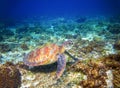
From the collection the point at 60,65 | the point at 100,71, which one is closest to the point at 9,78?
the point at 60,65

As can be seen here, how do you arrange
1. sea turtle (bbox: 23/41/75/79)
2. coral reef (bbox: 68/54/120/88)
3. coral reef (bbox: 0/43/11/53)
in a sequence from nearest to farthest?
coral reef (bbox: 68/54/120/88) → sea turtle (bbox: 23/41/75/79) → coral reef (bbox: 0/43/11/53)

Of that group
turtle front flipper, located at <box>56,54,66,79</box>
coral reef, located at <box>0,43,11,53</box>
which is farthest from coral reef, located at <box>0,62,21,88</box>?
coral reef, located at <box>0,43,11,53</box>

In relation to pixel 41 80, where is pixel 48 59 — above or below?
above

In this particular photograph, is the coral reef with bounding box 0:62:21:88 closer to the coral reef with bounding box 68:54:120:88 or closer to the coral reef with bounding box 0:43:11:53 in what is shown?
the coral reef with bounding box 68:54:120:88

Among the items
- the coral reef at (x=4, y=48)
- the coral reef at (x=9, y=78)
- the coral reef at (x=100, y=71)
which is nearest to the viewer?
the coral reef at (x=100, y=71)

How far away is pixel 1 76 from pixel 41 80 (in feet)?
5.44

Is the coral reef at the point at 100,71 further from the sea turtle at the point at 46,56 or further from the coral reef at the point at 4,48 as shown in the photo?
the coral reef at the point at 4,48

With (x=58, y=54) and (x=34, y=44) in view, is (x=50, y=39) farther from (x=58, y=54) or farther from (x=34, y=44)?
(x=58, y=54)

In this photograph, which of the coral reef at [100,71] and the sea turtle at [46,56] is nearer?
the coral reef at [100,71]

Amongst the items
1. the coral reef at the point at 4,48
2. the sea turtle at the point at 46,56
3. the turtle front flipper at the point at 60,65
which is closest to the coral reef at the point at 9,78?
the sea turtle at the point at 46,56

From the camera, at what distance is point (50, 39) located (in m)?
15.6

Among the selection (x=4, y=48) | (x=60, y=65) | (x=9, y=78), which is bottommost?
(x=4, y=48)

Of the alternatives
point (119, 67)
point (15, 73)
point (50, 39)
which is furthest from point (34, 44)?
point (119, 67)

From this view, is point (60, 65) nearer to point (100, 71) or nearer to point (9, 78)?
point (100, 71)
